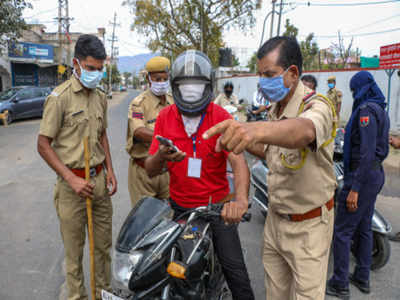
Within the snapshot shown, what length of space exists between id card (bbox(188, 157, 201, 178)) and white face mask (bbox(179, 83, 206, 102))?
37 cm

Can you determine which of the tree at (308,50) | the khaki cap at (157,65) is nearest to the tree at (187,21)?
the tree at (308,50)

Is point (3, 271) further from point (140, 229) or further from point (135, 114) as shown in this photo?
point (140, 229)

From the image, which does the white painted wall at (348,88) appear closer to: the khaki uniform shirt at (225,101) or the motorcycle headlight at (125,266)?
the khaki uniform shirt at (225,101)

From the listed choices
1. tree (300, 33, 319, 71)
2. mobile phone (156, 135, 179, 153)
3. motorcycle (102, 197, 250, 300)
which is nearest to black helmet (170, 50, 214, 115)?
mobile phone (156, 135, 179, 153)

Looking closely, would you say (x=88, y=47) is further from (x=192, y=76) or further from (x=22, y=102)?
(x=22, y=102)

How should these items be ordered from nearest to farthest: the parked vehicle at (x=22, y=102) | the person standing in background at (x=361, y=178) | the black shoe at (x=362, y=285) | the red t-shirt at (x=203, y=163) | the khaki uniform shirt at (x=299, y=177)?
the khaki uniform shirt at (x=299, y=177) → the red t-shirt at (x=203, y=163) → the person standing in background at (x=361, y=178) → the black shoe at (x=362, y=285) → the parked vehicle at (x=22, y=102)

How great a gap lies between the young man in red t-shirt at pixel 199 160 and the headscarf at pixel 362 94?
142cm

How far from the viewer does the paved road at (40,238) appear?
2951 mm

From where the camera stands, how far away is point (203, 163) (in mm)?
1977

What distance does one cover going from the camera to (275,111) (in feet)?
6.64

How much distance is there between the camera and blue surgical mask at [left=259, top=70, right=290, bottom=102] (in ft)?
5.76

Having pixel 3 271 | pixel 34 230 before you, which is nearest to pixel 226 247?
pixel 3 271

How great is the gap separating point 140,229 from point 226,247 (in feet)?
2.15

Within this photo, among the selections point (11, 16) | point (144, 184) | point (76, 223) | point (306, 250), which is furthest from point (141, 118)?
point (11, 16)
